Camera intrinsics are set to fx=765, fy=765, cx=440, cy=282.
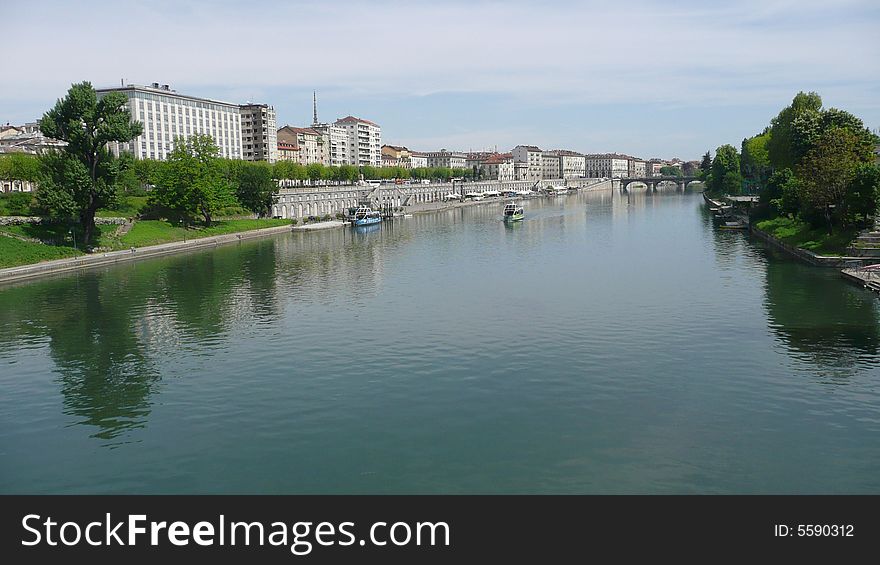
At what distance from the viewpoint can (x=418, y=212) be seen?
101 m

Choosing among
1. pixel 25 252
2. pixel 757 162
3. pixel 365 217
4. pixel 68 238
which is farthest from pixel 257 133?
pixel 25 252

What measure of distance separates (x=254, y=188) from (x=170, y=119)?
43670mm

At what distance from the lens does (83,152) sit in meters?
47.8

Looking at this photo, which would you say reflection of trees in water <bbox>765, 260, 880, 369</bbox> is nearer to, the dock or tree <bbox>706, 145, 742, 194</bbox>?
the dock

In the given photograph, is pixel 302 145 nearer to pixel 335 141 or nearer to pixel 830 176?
pixel 335 141

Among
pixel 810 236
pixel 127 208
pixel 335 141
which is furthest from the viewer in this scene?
pixel 335 141

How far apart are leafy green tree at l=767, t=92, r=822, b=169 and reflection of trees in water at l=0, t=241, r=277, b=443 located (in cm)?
4186

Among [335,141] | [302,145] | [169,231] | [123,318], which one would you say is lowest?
[123,318]

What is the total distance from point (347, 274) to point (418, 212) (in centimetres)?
5976

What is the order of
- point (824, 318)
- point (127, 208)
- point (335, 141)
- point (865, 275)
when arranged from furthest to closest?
point (335, 141) < point (127, 208) < point (865, 275) < point (824, 318)

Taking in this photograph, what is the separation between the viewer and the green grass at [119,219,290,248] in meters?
53.8

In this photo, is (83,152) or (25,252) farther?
(83,152)

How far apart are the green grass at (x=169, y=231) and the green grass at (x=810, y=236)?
139 ft
